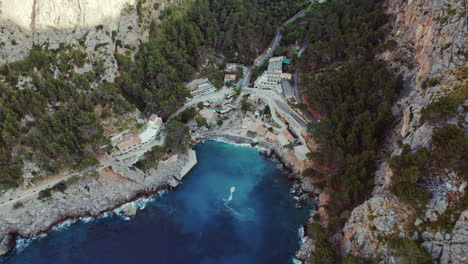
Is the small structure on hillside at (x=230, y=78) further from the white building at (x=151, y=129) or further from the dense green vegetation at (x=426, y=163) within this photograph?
the dense green vegetation at (x=426, y=163)

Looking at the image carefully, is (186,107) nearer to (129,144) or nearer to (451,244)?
(129,144)

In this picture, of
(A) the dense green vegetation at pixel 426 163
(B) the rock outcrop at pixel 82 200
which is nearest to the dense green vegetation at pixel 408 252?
(A) the dense green vegetation at pixel 426 163

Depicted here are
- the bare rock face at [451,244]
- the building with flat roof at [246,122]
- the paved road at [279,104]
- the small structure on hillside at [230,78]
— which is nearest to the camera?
the bare rock face at [451,244]

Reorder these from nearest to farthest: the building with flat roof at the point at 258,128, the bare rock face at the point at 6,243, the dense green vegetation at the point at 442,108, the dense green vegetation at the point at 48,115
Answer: the dense green vegetation at the point at 442,108 → the bare rock face at the point at 6,243 → the dense green vegetation at the point at 48,115 → the building with flat roof at the point at 258,128

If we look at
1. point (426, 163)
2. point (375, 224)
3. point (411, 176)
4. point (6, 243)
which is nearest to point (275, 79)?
point (426, 163)

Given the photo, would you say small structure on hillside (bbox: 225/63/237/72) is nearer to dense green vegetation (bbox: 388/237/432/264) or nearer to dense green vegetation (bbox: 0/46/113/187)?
dense green vegetation (bbox: 0/46/113/187)
